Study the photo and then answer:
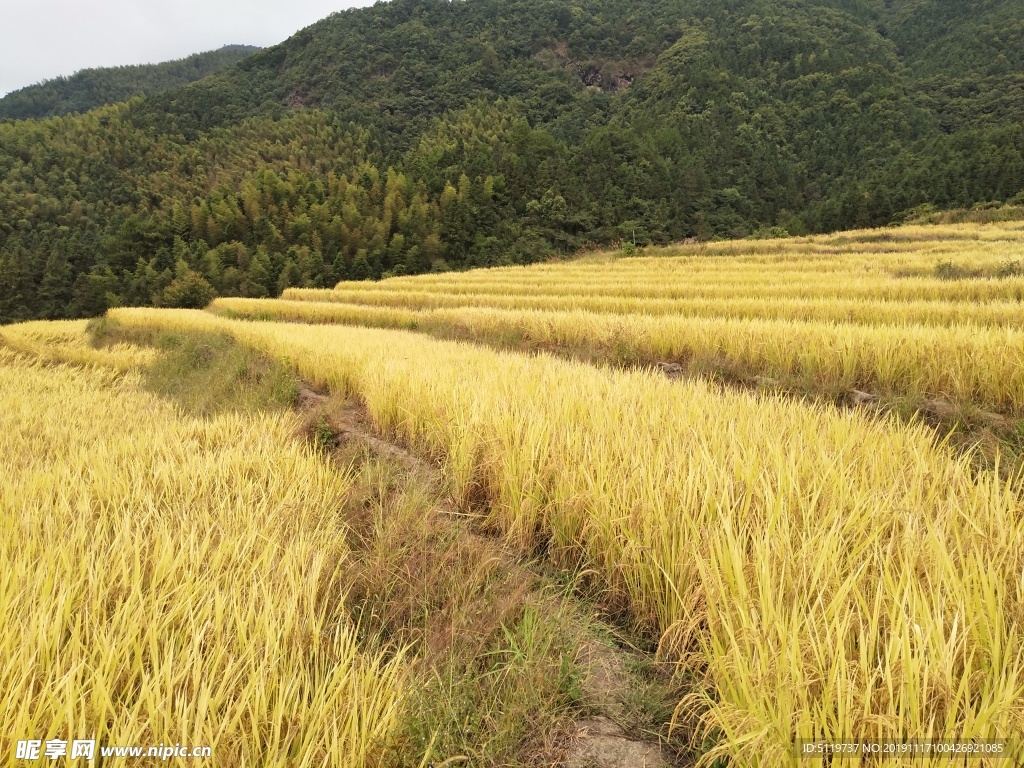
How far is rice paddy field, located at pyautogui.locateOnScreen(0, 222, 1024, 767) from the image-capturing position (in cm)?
102

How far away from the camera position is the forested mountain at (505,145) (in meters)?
46.2

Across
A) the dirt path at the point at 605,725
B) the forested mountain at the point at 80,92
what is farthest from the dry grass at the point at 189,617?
the forested mountain at the point at 80,92

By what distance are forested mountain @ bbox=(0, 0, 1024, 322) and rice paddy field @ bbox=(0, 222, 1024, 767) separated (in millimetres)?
43369

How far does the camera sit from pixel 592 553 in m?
2.04

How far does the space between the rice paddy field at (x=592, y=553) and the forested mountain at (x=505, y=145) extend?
142 ft

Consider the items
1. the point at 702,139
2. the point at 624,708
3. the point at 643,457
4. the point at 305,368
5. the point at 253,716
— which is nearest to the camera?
the point at 253,716

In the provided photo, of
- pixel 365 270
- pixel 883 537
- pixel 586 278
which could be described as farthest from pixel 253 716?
pixel 365 270

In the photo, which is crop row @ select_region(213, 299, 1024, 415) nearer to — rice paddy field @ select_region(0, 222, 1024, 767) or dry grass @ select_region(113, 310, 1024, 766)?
rice paddy field @ select_region(0, 222, 1024, 767)

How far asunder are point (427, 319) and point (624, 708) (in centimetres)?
1144

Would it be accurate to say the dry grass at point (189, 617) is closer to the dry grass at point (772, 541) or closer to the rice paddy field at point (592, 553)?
the rice paddy field at point (592, 553)

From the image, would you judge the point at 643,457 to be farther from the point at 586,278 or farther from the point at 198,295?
the point at 198,295

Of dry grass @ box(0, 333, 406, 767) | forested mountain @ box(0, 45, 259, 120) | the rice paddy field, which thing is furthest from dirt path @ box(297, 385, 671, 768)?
forested mountain @ box(0, 45, 259, 120)

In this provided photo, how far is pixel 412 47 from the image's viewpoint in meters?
134

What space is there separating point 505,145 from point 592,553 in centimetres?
6392
